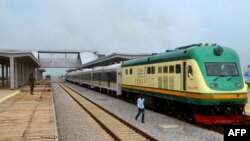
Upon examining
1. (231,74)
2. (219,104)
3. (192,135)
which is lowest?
(192,135)

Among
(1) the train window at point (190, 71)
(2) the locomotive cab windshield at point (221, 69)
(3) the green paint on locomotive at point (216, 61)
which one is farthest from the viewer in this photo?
(1) the train window at point (190, 71)

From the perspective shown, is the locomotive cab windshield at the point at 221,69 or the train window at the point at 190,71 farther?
the train window at the point at 190,71

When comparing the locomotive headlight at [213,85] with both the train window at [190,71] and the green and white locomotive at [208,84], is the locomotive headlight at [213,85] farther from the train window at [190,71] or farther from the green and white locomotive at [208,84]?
the train window at [190,71]

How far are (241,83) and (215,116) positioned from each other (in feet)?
5.73

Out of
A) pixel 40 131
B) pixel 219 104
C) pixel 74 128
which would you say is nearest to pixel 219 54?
pixel 219 104

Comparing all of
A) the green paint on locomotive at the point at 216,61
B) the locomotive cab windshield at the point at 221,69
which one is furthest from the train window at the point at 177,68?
the locomotive cab windshield at the point at 221,69

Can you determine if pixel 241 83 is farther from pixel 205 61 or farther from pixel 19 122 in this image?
pixel 19 122

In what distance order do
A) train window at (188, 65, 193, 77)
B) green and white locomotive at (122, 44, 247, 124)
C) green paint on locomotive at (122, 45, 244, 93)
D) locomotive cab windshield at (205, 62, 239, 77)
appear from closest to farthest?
1. green and white locomotive at (122, 44, 247, 124)
2. green paint on locomotive at (122, 45, 244, 93)
3. locomotive cab windshield at (205, 62, 239, 77)
4. train window at (188, 65, 193, 77)

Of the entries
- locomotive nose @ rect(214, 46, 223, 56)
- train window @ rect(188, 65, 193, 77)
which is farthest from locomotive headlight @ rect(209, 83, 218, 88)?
locomotive nose @ rect(214, 46, 223, 56)

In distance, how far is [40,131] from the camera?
1326 cm

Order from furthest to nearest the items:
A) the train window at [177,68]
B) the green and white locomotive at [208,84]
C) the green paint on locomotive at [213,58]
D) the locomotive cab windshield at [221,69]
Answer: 1. the train window at [177,68]
2. the locomotive cab windshield at [221,69]
3. the green paint on locomotive at [213,58]
4. the green and white locomotive at [208,84]

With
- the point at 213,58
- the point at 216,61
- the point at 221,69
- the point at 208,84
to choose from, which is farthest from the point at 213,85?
the point at 213,58

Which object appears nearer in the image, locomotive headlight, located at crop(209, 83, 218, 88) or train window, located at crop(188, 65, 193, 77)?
locomotive headlight, located at crop(209, 83, 218, 88)

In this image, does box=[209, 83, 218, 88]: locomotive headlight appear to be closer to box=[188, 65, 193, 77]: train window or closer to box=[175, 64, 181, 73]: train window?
box=[188, 65, 193, 77]: train window
